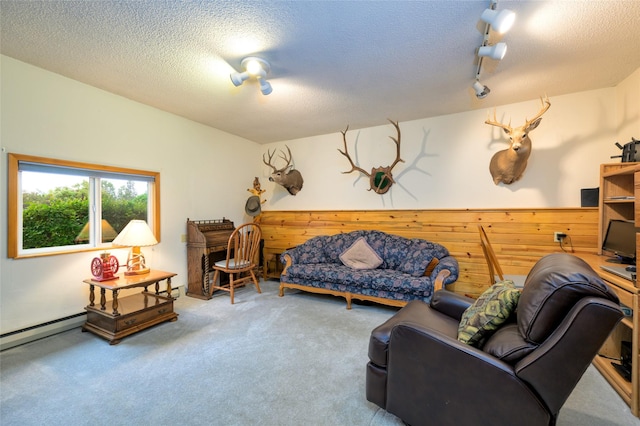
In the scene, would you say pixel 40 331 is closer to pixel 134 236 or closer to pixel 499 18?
pixel 134 236

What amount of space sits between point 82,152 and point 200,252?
1.78 m

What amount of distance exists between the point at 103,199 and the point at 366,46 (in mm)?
3356

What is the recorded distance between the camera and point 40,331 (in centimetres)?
258

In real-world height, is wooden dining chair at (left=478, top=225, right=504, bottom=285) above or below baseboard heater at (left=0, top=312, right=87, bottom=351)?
above

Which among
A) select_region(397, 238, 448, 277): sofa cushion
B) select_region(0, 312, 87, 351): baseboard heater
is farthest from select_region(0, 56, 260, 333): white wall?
select_region(397, 238, 448, 277): sofa cushion

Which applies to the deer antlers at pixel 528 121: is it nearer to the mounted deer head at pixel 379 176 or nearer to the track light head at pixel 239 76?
the mounted deer head at pixel 379 176

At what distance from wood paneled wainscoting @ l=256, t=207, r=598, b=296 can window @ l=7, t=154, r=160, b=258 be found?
286cm

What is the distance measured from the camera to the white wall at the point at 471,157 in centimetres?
302

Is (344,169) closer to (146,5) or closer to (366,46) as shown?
(366,46)

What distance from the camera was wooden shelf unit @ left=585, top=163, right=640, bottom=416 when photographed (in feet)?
5.28

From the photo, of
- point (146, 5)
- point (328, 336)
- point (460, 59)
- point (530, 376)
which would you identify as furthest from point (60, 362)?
point (460, 59)

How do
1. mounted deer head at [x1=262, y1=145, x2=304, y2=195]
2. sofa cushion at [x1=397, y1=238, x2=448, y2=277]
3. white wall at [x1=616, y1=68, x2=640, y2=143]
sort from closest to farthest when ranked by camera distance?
white wall at [x1=616, y1=68, x2=640, y2=143]
sofa cushion at [x1=397, y1=238, x2=448, y2=277]
mounted deer head at [x1=262, y1=145, x2=304, y2=195]

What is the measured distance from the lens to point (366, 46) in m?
2.21

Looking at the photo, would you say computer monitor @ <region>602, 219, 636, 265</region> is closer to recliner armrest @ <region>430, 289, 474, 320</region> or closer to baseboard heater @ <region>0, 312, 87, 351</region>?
recliner armrest @ <region>430, 289, 474, 320</region>
